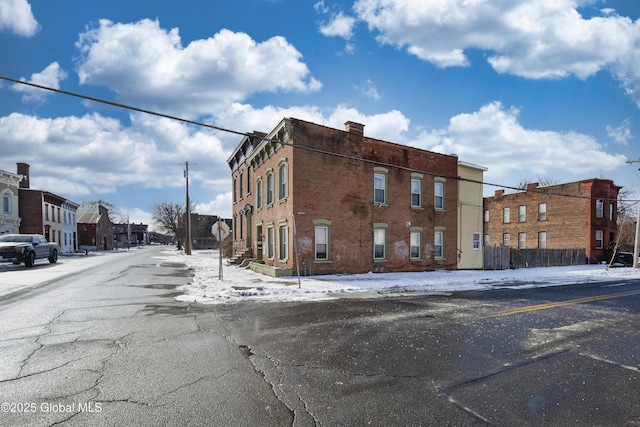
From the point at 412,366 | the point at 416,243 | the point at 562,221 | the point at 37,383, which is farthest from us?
the point at 562,221

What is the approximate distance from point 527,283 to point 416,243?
6547 millimetres

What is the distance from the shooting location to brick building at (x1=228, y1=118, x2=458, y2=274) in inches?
720

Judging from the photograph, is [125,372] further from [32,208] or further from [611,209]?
[32,208]

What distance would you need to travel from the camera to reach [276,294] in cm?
1257

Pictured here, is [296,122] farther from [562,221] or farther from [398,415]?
[562,221]

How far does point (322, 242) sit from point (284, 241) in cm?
216

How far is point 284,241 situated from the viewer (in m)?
19.4

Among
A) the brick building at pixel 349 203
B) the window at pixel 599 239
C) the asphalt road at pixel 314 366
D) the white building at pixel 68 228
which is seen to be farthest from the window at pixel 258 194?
the white building at pixel 68 228

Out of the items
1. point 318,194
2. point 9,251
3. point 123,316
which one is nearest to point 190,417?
point 123,316

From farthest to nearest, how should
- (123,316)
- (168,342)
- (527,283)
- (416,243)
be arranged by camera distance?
(416,243) → (527,283) → (123,316) → (168,342)

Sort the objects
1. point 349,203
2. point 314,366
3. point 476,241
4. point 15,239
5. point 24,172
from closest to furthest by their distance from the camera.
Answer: point 314,366 → point 349,203 → point 15,239 → point 476,241 → point 24,172

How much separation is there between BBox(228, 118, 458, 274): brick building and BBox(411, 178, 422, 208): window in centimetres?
6

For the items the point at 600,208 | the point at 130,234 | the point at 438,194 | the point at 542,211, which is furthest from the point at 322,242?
the point at 130,234

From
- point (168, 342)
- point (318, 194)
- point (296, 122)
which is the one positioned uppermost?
point (296, 122)
